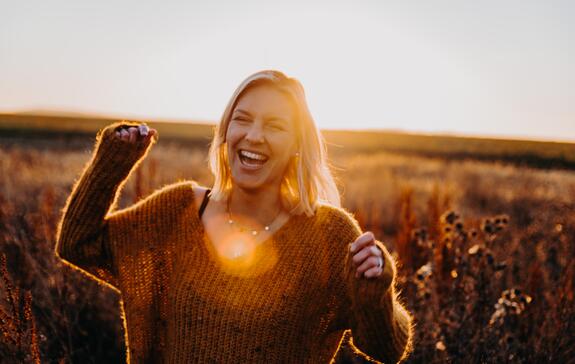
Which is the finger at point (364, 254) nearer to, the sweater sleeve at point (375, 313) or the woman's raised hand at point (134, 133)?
the sweater sleeve at point (375, 313)

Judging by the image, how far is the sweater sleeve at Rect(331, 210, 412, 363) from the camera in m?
1.61

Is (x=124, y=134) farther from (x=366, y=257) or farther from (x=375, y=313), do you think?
(x=375, y=313)

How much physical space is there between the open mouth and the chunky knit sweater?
0.29 metres

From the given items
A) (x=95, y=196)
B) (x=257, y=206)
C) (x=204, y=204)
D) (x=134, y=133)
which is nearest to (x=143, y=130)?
(x=134, y=133)

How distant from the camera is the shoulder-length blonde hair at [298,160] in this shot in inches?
79.5

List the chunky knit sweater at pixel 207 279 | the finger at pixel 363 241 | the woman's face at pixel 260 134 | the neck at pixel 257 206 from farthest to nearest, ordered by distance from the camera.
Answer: the neck at pixel 257 206 < the woman's face at pixel 260 134 < the chunky knit sweater at pixel 207 279 < the finger at pixel 363 241

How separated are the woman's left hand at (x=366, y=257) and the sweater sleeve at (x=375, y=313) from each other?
29 millimetres

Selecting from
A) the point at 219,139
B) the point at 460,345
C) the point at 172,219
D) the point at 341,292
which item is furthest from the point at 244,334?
the point at 460,345

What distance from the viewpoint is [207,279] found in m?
1.93

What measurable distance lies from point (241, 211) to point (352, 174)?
561 inches

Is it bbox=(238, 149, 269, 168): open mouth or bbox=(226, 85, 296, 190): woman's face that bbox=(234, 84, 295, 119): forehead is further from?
bbox=(238, 149, 269, 168): open mouth

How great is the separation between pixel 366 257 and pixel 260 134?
0.68 m

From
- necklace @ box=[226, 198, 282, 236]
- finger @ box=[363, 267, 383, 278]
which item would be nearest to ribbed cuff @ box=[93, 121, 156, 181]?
necklace @ box=[226, 198, 282, 236]

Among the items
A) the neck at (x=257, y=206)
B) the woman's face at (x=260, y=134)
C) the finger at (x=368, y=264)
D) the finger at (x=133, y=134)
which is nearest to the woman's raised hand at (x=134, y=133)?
the finger at (x=133, y=134)
